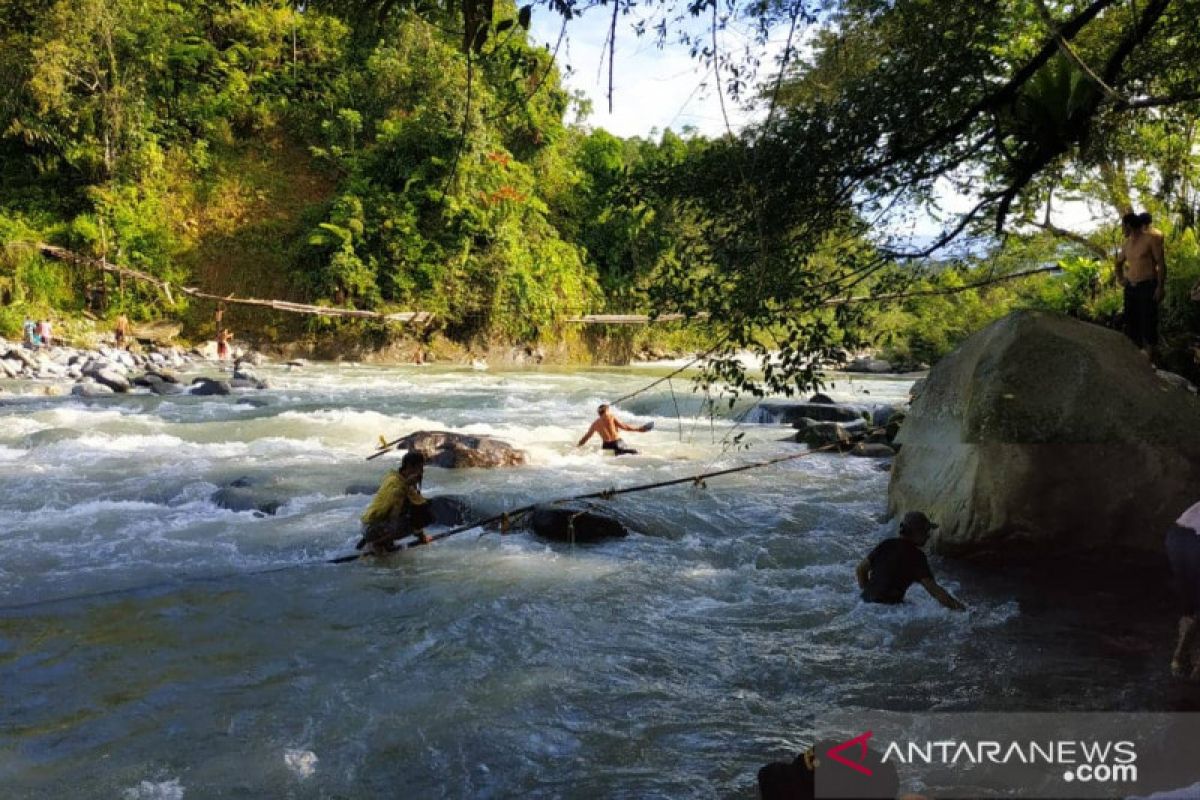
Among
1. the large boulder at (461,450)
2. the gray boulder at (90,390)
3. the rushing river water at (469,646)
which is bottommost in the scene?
the rushing river water at (469,646)

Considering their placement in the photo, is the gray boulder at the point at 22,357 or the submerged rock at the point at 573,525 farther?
the gray boulder at the point at 22,357

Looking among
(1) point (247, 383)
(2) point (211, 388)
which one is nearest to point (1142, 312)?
(2) point (211, 388)

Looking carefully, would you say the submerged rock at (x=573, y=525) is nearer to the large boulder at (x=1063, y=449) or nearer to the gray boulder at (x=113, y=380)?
the large boulder at (x=1063, y=449)

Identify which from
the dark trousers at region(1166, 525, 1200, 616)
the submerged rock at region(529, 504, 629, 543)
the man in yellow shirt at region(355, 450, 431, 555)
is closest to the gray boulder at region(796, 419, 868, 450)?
the submerged rock at region(529, 504, 629, 543)

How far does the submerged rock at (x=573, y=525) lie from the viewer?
7.03 meters

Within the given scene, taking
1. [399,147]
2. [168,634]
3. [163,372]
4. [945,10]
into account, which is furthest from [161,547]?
[399,147]

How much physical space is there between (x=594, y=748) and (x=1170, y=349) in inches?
297

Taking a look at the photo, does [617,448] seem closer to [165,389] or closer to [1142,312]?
[1142,312]

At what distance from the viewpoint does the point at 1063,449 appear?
554 cm

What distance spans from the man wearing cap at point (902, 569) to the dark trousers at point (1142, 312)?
3.49 metres

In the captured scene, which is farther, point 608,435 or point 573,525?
point 608,435

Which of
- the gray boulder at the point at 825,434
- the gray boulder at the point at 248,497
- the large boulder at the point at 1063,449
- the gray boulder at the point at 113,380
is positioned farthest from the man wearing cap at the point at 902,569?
the gray boulder at the point at 113,380

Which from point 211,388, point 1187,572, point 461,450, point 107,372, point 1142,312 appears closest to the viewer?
point 1187,572

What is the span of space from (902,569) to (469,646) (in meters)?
2.64
